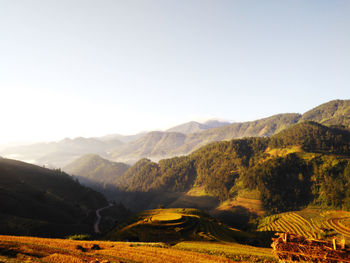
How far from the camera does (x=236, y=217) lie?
17412cm

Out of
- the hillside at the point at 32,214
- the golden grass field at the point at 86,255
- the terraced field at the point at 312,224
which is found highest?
the golden grass field at the point at 86,255

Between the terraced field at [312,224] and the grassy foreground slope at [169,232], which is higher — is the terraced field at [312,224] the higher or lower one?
the lower one

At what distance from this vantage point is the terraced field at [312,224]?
333ft

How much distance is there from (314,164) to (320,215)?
79.7 meters

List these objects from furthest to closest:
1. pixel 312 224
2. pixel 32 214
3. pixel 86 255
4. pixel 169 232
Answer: pixel 312 224 < pixel 32 214 < pixel 169 232 < pixel 86 255

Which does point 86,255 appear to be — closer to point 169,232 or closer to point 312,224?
point 169,232

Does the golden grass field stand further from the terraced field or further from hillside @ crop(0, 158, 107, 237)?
the terraced field

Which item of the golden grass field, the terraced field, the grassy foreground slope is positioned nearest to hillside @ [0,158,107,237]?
the grassy foreground slope

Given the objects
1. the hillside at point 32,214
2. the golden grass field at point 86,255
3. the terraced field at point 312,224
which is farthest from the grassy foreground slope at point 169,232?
the terraced field at point 312,224

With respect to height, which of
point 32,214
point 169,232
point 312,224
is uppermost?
point 169,232

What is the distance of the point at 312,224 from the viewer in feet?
387

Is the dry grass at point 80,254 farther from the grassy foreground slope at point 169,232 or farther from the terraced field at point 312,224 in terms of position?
the terraced field at point 312,224

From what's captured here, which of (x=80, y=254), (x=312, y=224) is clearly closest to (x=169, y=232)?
(x=80, y=254)

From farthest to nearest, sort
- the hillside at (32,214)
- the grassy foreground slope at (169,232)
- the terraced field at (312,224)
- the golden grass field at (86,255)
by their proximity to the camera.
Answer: the terraced field at (312,224) → the hillside at (32,214) → the grassy foreground slope at (169,232) → the golden grass field at (86,255)
